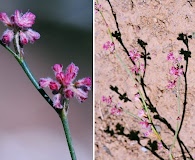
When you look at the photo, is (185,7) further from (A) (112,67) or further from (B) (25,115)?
(B) (25,115)

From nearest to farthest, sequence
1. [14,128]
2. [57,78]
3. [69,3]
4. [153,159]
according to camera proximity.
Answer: [57,78] → [14,128] → [69,3] → [153,159]

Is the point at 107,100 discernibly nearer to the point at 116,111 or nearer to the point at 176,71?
the point at 116,111

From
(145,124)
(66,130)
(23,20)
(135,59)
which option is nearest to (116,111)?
(145,124)

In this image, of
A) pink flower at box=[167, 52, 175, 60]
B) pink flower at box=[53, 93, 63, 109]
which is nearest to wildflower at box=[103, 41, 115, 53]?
pink flower at box=[167, 52, 175, 60]

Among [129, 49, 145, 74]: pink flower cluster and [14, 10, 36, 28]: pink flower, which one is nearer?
[14, 10, 36, 28]: pink flower

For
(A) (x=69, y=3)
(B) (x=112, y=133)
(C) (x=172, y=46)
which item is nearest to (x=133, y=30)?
A: (C) (x=172, y=46)

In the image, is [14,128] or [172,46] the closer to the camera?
[14,128]

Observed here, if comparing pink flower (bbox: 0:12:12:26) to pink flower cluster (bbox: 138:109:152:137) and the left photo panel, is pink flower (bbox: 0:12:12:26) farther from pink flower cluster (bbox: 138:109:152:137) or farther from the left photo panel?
pink flower cluster (bbox: 138:109:152:137)
